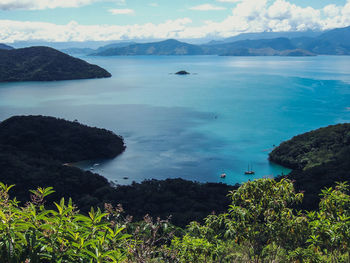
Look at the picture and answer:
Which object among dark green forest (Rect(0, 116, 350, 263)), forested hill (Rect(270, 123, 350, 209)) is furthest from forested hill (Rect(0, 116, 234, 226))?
forested hill (Rect(270, 123, 350, 209))

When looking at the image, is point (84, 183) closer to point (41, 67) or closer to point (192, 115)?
point (192, 115)

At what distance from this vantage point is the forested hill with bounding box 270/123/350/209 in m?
33.6

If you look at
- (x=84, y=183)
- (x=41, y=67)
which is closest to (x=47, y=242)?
(x=84, y=183)

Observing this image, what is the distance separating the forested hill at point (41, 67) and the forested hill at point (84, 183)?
92064mm

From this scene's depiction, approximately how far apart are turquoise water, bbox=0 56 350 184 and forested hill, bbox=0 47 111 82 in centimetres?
894

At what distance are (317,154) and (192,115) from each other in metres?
33.5

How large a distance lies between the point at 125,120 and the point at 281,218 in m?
62.6

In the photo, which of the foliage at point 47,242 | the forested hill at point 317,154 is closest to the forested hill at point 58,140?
the forested hill at point 317,154

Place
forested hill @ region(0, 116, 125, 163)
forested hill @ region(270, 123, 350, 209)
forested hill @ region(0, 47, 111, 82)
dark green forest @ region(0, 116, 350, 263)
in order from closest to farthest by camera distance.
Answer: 1. dark green forest @ region(0, 116, 350, 263)
2. forested hill @ region(270, 123, 350, 209)
3. forested hill @ region(0, 116, 125, 163)
4. forested hill @ region(0, 47, 111, 82)

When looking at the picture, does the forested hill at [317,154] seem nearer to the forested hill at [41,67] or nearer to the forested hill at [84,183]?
the forested hill at [84,183]

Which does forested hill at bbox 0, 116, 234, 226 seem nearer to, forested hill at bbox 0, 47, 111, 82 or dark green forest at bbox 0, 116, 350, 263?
dark green forest at bbox 0, 116, 350, 263

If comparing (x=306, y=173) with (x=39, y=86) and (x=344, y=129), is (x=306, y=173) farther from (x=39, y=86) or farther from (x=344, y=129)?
(x=39, y=86)

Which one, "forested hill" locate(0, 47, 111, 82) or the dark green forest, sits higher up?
"forested hill" locate(0, 47, 111, 82)

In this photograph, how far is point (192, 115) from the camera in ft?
237
